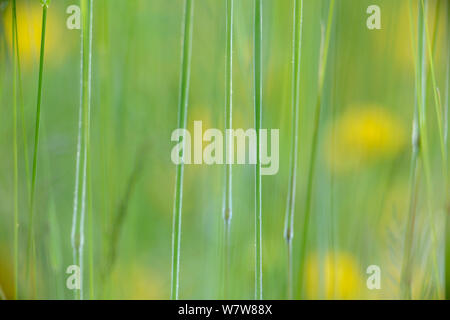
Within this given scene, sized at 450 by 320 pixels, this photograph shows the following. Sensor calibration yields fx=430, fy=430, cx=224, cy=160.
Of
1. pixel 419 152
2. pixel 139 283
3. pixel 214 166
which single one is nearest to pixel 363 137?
pixel 419 152

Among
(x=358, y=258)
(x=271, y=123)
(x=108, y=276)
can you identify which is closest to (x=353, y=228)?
(x=358, y=258)

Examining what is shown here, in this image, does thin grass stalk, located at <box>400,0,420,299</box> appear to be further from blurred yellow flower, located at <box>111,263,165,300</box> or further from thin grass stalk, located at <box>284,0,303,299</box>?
blurred yellow flower, located at <box>111,263,165,300</box>

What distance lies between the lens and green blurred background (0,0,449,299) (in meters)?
0.44

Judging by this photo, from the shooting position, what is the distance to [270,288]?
0.45 meters

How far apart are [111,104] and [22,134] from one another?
0.09 metres

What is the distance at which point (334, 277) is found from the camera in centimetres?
46

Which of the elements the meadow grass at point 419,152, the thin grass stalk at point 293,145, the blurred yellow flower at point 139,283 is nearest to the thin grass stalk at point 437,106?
the meadow grass at point 419,152

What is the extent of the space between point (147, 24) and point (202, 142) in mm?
143

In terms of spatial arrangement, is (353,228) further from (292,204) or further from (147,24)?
(147,24)

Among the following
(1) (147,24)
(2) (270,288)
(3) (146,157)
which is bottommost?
(2) (270,288)

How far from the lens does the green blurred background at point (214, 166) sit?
0.44 metres

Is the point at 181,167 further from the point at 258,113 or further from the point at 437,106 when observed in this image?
the point at 437,106

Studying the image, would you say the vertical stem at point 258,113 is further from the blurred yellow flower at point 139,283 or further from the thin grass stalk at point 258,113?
the blurred yellow flower at point 139,283
